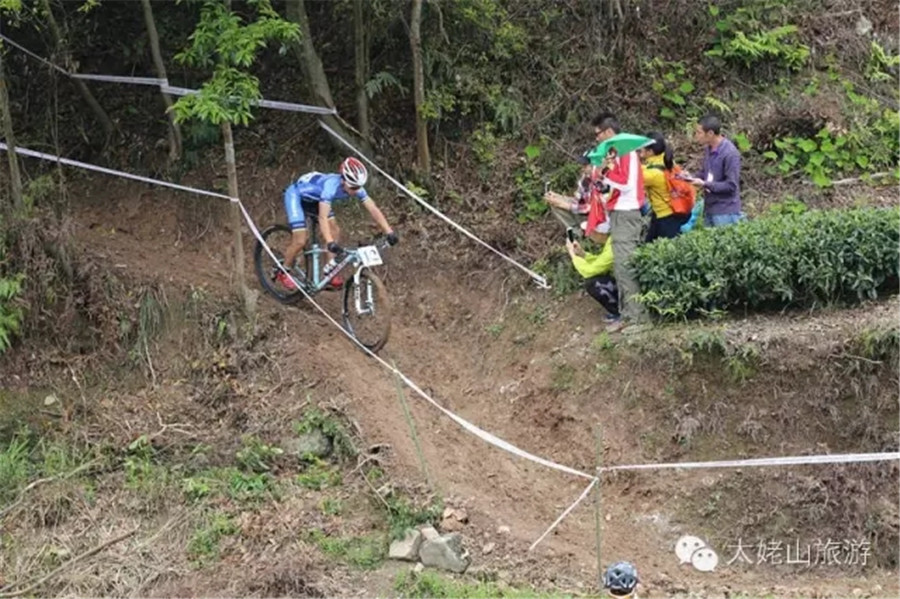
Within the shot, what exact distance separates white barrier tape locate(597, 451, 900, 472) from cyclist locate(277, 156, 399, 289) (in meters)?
3.14

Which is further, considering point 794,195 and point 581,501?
point 794,195

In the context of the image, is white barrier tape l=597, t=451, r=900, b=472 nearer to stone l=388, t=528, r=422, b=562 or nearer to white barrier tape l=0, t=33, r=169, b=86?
stone l=388, t=528, r=422, b=562

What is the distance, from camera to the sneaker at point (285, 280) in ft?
32.7

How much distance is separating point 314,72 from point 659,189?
4507 millimetres

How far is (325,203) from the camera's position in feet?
31.1

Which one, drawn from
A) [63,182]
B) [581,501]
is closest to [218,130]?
[63,182]

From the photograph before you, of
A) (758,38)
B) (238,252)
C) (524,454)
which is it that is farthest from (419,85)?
(524,454)

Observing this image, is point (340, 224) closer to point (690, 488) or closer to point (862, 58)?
point (690, 488)

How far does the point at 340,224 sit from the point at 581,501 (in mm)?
4671

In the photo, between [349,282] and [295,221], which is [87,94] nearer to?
[295,221]

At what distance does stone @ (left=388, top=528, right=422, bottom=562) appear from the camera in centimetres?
737

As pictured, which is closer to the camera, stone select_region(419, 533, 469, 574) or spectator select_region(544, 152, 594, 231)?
stone select_region(419, 533, 469, 574)

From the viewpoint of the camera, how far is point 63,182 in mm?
11219

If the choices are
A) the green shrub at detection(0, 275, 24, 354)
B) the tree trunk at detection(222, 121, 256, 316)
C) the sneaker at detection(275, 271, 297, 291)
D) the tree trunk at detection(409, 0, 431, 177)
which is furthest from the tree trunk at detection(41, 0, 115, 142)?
the tree trunk at detection(409, 0, 431, 177)
